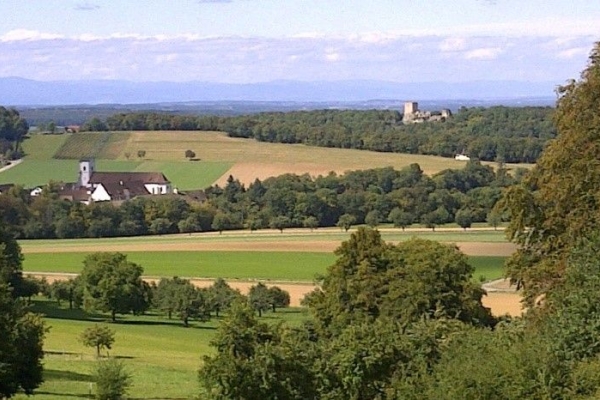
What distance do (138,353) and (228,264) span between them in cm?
2990

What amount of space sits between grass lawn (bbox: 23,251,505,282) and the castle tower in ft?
145

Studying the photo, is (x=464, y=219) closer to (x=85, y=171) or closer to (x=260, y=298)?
(x=260, y=298)

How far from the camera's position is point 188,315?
51.1 metres

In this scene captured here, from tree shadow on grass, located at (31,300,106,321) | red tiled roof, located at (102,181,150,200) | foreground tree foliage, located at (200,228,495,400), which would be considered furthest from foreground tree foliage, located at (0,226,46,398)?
red tiled roof, located at (102,181,150,200)

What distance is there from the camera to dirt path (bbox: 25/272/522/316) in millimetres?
46131

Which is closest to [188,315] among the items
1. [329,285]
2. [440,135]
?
[329,285]

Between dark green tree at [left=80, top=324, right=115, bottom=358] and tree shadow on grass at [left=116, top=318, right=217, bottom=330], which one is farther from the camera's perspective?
tree shadow on grass at [left=116, top=318, right=217, bottom=330]

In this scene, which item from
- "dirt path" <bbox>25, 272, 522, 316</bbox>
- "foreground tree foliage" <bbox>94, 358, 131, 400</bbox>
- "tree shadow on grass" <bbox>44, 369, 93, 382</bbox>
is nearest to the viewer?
"foreground tree foliage" <bbox>94, 358, 131, 400</bbox>

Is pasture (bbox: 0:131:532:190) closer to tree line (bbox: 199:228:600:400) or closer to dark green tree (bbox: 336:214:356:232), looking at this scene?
dark green tree (bbox: 336:214:356:232)

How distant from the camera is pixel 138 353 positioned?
38.6 meters

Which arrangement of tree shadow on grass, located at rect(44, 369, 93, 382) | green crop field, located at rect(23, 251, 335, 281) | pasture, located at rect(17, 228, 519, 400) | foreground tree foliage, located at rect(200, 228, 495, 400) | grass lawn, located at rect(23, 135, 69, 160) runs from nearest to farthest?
foreground tree foliage, located at rect(200, 228, 495, 400) < tree shadow on grass, located at rect(44, 369, 93, 382) < pasture, located at rect(17, 228, 519, 400) < green crop field, located at rect(23, 251, 335, 281) < grass lawn, located at rect(23, 135, 69, 160)

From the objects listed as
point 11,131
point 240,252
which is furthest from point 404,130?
point 240,252

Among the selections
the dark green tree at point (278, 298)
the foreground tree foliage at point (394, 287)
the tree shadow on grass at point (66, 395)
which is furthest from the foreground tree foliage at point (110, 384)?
the dark green tree at point (278, 298)

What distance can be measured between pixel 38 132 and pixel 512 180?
259 ft
